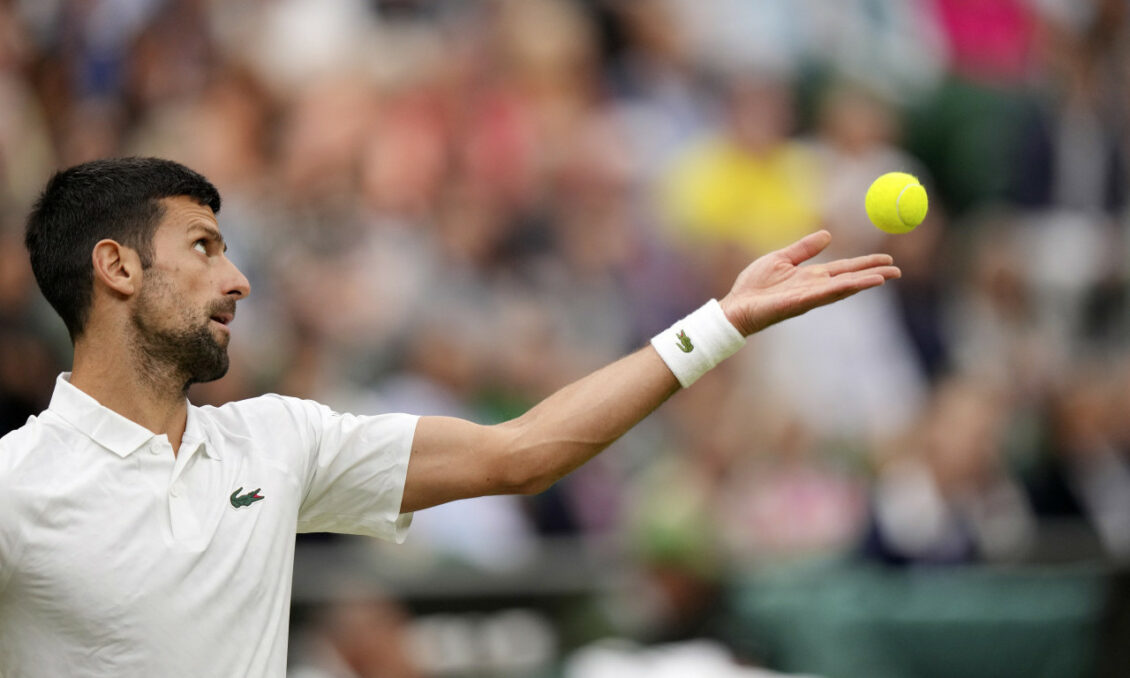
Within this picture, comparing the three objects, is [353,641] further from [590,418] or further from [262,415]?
[590,418]

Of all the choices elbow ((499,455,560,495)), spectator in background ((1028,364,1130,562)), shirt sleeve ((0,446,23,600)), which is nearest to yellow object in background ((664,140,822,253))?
spectator in background ((1028,364,1130,562))

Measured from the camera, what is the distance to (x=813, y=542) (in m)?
7.96

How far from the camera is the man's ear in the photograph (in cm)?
346

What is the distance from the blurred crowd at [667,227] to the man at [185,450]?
399 centimetres

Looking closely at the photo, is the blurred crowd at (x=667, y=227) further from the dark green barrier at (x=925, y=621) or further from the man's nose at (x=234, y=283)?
the man's nose at (x=234, y=283)

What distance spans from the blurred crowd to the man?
3.99 metres

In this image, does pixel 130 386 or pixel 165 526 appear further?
pixel 130 386

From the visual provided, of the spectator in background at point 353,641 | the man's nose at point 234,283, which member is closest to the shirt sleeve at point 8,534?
the man's nose at point 234,283

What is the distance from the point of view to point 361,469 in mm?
3701

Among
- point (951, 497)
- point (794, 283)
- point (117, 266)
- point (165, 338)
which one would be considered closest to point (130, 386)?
point (165, 338)

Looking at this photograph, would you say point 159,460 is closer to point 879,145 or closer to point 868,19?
point 879,145

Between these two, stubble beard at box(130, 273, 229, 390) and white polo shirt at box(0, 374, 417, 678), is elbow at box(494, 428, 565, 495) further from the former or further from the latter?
stubble beard at box(130, 273, 229, 390)

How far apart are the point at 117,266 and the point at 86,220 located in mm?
136

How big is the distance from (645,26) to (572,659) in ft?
17.7
